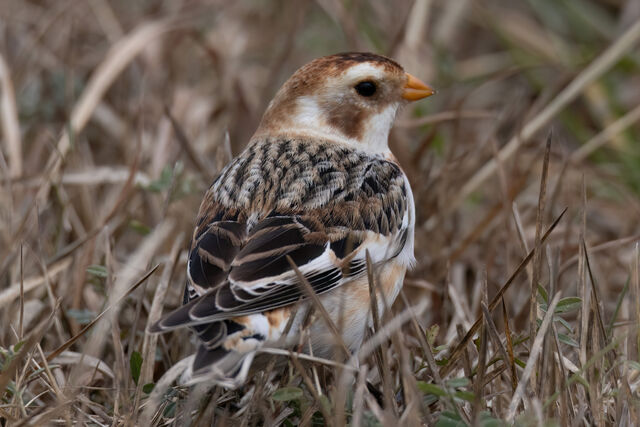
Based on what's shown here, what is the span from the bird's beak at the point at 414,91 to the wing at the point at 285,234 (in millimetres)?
343

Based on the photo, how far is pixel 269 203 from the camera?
109 inches

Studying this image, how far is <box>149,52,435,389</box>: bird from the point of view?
2.30 meters

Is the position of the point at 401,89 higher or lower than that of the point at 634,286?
higher

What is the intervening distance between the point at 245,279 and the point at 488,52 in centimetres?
442

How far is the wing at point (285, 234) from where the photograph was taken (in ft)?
7.60

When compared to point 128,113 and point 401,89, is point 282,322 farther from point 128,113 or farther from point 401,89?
point 128,113

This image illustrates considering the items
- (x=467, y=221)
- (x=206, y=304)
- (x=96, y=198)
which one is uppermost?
(x=206, y=304)

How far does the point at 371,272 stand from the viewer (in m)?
2.35

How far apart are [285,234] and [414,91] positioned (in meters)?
1.03

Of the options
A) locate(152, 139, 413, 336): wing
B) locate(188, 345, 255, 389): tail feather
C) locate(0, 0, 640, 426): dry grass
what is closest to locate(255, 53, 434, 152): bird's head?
locate(152, 139, 413, 336): wing

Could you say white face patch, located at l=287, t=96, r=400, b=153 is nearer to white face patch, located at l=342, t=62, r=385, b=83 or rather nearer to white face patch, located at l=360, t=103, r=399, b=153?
white face patch, located at l=360, t=103, r=399, b=153

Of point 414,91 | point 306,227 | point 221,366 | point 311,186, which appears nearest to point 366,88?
point 414,91

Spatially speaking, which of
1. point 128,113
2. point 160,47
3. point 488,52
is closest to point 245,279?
point 128,113

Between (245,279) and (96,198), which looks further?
(96,198)
